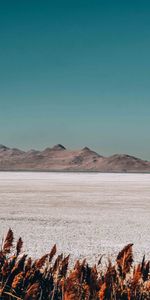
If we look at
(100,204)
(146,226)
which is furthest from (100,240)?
(100,204)

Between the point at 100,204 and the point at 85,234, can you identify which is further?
the point at 100,204

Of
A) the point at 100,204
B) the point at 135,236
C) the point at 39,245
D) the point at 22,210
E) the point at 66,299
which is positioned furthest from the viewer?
the point at 100,204

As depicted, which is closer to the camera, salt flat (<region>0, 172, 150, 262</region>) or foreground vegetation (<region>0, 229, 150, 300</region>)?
foreground vegetation (<region>0, 229, 150, 300</region>)

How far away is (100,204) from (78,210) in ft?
11.6

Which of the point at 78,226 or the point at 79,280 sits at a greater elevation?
the point at 79,280

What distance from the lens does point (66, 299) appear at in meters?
3.04

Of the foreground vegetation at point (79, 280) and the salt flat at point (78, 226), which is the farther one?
the salt flat at point (78, 226)

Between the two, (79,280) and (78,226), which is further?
(78,226)

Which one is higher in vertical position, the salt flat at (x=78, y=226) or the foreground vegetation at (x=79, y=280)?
the foreground vegetation at (x=79, y=280)

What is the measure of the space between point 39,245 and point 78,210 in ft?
31.6

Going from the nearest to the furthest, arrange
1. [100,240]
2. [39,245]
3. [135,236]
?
[39,245]
[100,240]
[135,236]

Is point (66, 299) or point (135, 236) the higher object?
point (66, 299)

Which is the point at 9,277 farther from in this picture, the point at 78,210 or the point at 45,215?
the point at 78,210

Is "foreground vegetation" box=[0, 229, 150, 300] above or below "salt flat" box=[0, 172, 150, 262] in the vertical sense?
above
